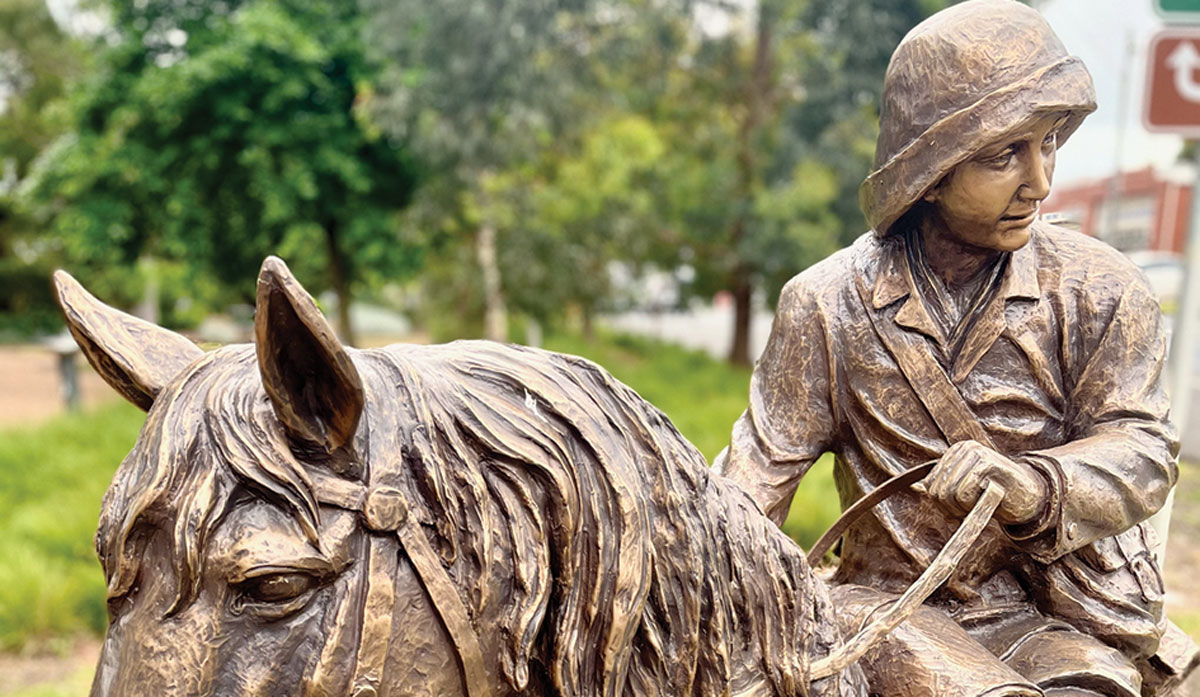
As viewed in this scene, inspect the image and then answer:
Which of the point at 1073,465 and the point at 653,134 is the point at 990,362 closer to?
the point at 1073,465

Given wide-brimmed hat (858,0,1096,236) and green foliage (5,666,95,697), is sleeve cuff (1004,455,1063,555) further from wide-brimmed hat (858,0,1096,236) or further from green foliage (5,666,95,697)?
green foliage (5,666,95,697)

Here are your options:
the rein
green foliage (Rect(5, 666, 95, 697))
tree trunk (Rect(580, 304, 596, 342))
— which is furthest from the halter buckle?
tree trunk (Rect(580, 304, 596, 342))

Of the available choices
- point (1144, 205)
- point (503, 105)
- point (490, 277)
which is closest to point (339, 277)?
point (490, 277)

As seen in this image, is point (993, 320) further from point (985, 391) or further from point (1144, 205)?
point (1144, 205)

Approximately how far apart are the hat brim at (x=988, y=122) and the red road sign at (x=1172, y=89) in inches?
95.5

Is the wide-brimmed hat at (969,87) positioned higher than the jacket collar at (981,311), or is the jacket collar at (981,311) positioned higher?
the wide-brimmed hat at (969,87)

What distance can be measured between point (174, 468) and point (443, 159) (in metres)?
9.76

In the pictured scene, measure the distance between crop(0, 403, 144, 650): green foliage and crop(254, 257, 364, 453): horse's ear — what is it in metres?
5.55

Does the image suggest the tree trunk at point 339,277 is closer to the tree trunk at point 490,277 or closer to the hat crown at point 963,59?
the tree trunk at point 490,277

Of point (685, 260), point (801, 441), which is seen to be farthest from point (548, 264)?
point (801, 441)

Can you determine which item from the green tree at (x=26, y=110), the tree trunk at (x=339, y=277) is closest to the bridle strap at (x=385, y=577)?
the tree trunk at (x=339, y=277)

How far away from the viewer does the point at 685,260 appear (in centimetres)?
1298

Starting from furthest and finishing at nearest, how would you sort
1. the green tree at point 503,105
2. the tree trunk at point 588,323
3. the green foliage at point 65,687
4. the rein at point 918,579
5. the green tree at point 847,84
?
the tree trunk at point 588,323, the green tree at point 847,84, the green tree at point 503,105, the green foliage at point 65,687, the rein at point 918,579

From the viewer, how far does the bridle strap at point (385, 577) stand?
2.98 feet
